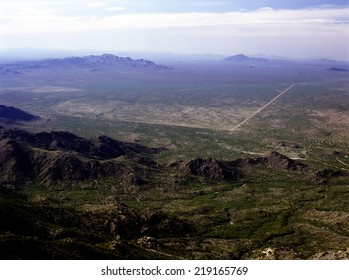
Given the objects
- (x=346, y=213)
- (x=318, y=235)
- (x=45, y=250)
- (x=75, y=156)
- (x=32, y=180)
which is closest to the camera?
(x=45, y=250)

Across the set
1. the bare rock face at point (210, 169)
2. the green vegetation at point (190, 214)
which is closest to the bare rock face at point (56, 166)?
the green vegetation at point (190, 214)

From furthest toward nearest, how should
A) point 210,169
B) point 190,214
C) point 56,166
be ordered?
point 210,169
point 56,166
point 190,214

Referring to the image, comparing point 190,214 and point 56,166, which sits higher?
point 56,166

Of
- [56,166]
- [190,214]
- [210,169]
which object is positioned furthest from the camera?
[210,169]

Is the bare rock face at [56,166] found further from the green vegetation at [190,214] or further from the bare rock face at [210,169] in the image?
the bare rock face at [210,169]

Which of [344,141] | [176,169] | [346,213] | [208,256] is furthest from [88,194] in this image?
[344,141]

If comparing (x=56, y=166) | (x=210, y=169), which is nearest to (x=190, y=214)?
(x=210, y=169)

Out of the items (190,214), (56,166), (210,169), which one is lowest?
(190,214)

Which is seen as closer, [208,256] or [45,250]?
[45,250]

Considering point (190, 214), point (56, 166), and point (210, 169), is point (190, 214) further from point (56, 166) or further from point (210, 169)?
point (56, 166)

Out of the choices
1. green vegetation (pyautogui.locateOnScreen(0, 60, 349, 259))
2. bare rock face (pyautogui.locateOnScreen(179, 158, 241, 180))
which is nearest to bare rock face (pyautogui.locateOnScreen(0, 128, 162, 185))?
green vegetation (pyautogui.locateOnScreen(0, 60, 349, 259))

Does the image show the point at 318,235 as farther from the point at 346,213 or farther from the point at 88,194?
the point at 88,194
